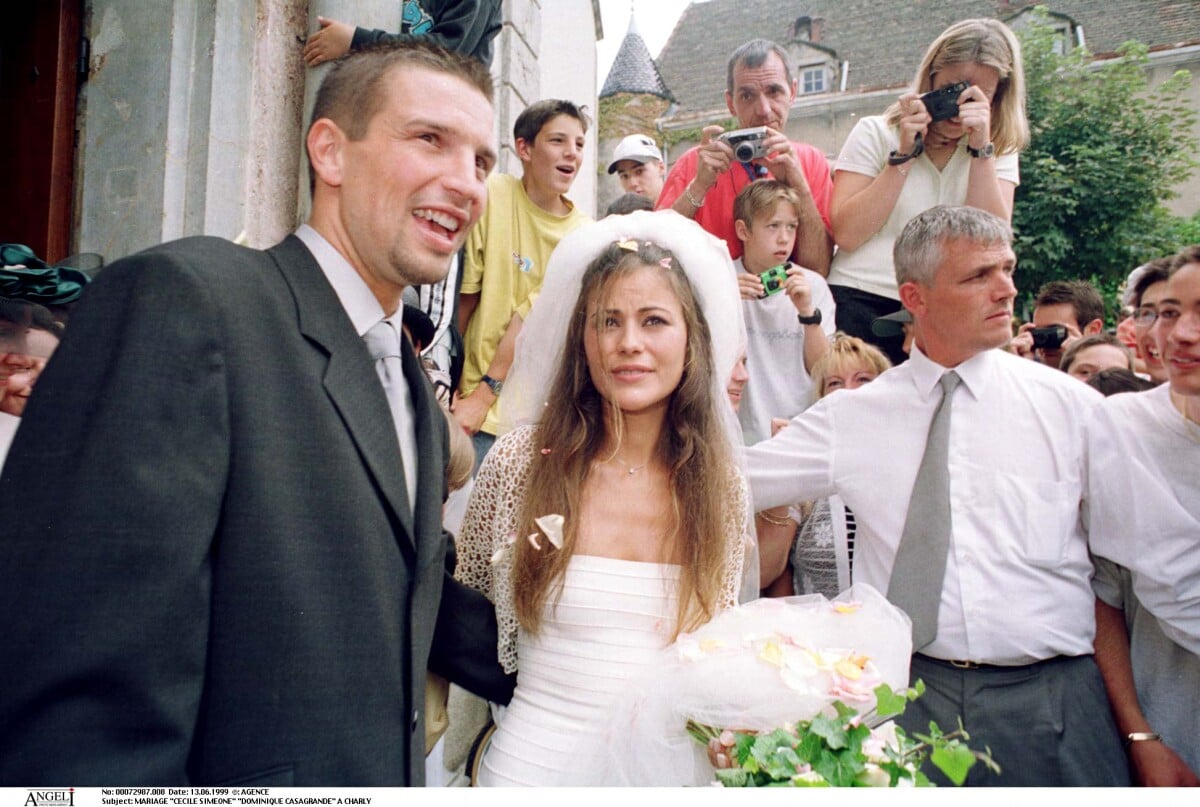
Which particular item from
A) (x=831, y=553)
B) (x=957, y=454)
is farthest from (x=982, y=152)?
(x=831, y=553)

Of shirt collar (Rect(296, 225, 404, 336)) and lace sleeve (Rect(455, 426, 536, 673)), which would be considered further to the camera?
lace sleeve (Rect(455, 426, 536, 673))

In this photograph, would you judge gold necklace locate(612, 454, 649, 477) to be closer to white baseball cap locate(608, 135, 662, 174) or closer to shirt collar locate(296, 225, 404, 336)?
shirt collar locate(296, 225, 404, 336)

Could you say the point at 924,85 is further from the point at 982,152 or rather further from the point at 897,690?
the point at 897,690

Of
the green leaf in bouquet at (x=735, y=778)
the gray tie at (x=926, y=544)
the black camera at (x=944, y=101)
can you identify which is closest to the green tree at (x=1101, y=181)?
the black camera at (x=944, y=101)

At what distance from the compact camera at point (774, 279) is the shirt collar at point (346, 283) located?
2474 mm

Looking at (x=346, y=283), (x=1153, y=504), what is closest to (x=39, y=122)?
(x=346, y=283)

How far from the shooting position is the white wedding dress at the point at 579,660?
87.5 inches

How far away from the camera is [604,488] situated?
98.1 inches

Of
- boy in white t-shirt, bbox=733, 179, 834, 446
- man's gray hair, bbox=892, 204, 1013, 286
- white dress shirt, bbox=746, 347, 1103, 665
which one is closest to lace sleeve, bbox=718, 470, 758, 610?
white dress shirt, bbox=746, 347, 1103, 665

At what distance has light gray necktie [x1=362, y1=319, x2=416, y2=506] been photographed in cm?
181

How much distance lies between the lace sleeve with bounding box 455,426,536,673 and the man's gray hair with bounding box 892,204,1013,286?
1533mm

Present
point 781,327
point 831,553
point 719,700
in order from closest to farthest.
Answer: point 719,700, point 831,553, point 781,327

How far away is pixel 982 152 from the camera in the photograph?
3781mm

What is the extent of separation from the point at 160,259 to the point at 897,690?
1.69 meters
